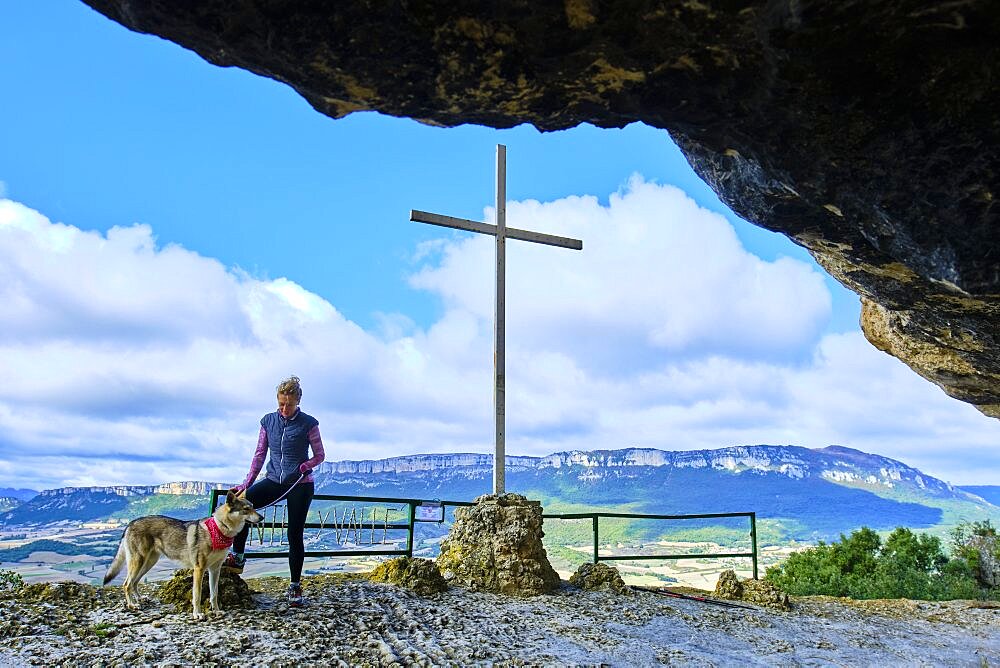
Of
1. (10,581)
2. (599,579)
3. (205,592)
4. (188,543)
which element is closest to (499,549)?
(599,579)

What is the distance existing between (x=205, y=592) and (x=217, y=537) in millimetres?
791

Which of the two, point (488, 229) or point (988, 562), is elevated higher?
point (488, 229)

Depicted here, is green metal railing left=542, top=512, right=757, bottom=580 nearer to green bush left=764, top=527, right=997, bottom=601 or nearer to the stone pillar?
the stone pillar

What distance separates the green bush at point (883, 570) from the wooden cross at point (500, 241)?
8.11m

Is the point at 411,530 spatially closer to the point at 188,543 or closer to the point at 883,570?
the point at 188,543

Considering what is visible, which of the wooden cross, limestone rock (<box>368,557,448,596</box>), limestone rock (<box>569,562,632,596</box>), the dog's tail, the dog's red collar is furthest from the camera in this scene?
the wooden cross

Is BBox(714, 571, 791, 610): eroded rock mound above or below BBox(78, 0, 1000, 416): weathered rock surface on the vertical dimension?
below

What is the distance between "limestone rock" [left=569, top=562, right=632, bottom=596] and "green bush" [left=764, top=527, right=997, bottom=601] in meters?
6.37

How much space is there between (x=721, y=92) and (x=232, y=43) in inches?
121

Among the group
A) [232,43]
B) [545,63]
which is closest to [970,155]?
[545,63]

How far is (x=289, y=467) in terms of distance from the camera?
21.4ft

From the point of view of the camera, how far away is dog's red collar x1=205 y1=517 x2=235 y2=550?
5.77 metres

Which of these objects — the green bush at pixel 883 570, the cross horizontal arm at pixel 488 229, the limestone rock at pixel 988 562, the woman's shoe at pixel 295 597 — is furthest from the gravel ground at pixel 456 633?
the cross horizontal arm at pixel 488 229

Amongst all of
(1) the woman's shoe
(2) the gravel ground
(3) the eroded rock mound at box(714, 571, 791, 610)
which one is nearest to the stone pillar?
(2) the gravel ground
